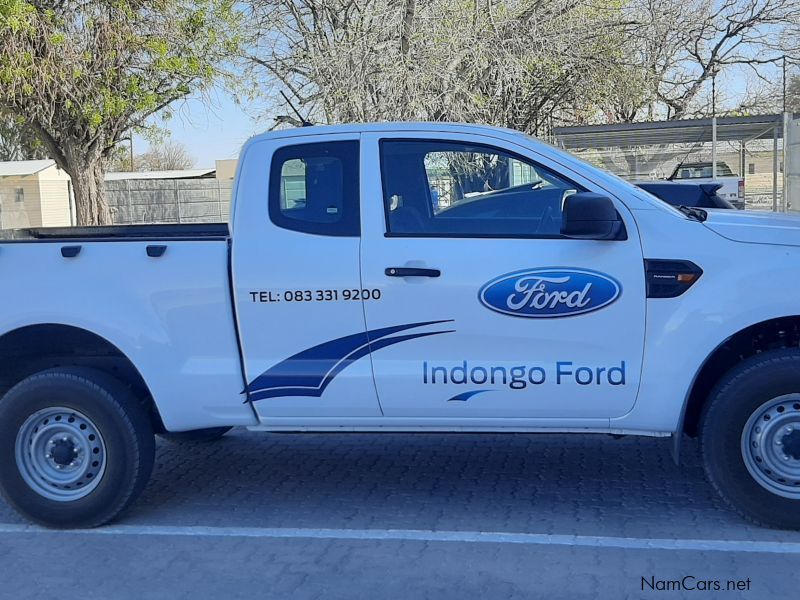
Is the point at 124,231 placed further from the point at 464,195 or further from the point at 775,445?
the point at 775,445

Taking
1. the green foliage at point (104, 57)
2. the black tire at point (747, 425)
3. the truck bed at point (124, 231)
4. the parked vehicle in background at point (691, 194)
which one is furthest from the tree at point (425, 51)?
the black tire at point (747, 425)

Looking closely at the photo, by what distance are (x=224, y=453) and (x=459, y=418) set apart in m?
2.41

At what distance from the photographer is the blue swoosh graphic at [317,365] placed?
15.7 ft

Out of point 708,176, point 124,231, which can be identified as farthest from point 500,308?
point 708,176

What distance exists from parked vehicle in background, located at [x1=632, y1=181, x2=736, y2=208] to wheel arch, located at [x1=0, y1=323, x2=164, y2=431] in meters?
4.20

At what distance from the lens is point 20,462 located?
5.06m

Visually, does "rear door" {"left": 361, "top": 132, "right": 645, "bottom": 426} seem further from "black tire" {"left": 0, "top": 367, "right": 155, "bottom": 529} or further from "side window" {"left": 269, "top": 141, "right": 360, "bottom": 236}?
"black tire" {"left": 0, "top": 367, "right": 155, "bottom": 529}

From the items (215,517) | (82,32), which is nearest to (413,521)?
(215,517)

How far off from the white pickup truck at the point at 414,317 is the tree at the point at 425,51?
10715 millimetres

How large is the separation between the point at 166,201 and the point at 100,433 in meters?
24.6

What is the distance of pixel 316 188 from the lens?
4996 millimetres

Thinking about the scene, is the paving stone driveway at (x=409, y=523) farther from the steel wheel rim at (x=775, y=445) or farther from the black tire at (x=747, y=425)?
the steel wheel rim at (x=775, y=445)

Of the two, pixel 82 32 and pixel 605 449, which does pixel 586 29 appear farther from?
pixel 605 449

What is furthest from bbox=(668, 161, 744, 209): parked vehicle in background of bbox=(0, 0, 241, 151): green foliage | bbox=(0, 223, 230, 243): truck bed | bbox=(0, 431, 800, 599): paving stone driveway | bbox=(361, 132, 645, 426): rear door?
bbox=(361, 132, 645, 426): rear door
